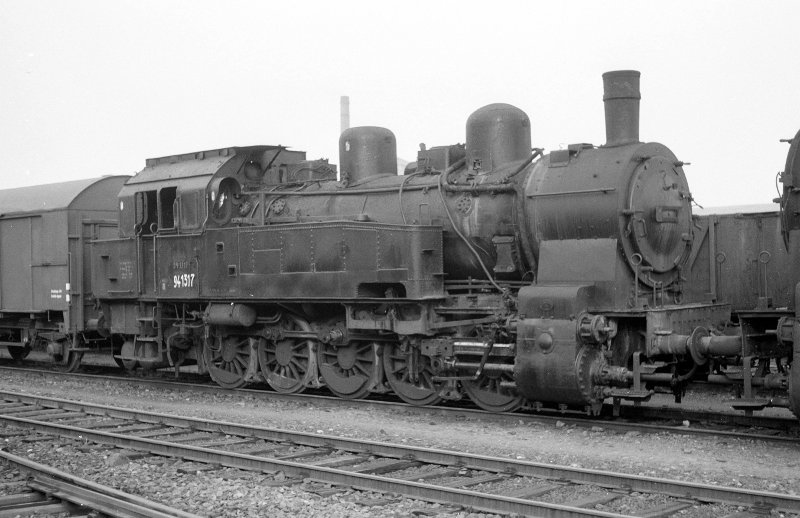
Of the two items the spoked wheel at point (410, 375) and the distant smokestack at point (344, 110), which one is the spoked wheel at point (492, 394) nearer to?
the spoked wheel at point (410, 375)

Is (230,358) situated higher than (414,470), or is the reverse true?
(230,358)

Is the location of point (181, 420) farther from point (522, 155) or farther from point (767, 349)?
point (767, 349)

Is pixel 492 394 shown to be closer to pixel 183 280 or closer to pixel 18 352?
pixel 183 280

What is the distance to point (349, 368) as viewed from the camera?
43.6ft

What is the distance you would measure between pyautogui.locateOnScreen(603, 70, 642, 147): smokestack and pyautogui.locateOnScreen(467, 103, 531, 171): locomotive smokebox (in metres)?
1.43

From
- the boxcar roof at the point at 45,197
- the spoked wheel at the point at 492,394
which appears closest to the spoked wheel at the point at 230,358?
the spoked wheel at the point at 492,394

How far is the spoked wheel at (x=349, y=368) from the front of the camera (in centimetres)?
1308

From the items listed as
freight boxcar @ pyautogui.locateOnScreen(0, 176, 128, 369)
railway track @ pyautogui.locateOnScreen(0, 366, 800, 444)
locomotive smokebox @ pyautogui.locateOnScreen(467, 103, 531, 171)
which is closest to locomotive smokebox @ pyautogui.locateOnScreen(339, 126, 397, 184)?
locomotive smokebox @ pyautogui.locateOnScreen(467, 103, 531, 171)

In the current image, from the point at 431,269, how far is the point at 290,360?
9.83 feet

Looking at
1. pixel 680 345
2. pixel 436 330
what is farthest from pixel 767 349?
pixel 436 330

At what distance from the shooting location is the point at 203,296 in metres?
14.2

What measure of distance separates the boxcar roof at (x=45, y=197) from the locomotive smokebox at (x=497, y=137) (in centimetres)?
949

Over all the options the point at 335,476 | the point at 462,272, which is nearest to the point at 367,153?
the point at 462,272

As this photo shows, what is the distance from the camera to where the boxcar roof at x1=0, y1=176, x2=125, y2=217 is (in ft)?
60.4
